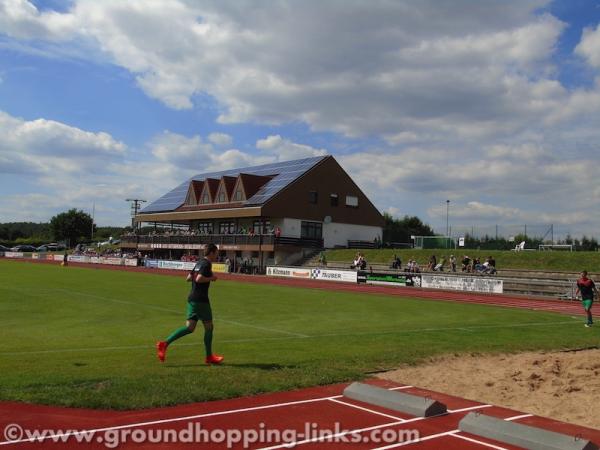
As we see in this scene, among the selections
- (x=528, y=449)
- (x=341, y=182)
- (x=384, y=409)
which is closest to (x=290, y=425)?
(x=384, y=409)

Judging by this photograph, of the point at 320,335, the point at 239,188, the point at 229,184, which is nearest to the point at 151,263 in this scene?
the point at 239,188

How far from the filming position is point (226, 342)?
12.4 metres

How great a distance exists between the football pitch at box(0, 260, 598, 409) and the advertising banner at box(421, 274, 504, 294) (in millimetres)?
11097

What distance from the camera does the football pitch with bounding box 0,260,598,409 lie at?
25.9ft

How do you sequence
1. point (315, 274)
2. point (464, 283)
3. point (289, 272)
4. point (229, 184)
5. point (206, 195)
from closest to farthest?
point (464, 283) < point (315, 274) < point (289, 272) < point (229, 184) < point (206, 195)

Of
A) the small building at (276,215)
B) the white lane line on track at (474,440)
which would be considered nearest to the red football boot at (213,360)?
the white lane line on track at (474,440)

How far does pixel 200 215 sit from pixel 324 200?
16.4 metres

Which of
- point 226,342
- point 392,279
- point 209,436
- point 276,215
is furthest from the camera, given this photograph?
point 276,215

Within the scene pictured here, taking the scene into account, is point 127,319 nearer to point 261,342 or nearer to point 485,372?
point 261,342

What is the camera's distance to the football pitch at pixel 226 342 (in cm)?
789

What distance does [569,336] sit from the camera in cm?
1493

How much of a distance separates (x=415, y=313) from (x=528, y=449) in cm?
1509

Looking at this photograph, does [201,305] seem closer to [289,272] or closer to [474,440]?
[474,440]

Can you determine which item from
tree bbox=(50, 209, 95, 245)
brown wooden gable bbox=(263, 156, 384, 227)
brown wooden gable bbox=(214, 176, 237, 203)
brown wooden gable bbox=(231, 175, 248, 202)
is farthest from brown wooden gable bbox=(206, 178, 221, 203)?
tree bbox=(50, 209, 95, 245)
